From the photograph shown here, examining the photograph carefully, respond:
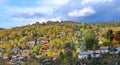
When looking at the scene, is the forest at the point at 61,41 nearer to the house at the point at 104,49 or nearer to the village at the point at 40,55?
the village at the point at 40,55

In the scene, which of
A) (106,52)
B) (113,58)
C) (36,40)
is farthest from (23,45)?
(113,58)

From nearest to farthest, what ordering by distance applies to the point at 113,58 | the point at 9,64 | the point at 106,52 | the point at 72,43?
the point at 113,58
the point at 106,52
the point at 9,64
the point at 72,43

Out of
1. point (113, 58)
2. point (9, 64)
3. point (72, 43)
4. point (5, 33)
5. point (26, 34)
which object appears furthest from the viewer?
point (5, 33)

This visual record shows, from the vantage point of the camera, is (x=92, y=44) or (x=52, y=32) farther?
(x=52, y=32)

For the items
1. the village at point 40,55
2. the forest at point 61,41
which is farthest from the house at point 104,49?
the forest at point 61,41

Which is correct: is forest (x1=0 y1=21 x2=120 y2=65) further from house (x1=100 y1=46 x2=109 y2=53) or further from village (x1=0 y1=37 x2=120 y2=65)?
house (x1=100 y1=46 x2=109 y2=53)

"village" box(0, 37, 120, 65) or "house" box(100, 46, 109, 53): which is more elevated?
"house" box(100, 46, 109, 53)

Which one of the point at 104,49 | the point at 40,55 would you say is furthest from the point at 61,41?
the point at 104,49

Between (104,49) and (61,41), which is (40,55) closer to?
(61,41)

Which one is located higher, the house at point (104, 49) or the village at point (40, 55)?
the house at point (104, 49)

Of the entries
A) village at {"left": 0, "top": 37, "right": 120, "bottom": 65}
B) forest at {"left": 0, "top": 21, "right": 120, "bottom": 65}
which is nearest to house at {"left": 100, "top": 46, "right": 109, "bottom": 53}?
village at {"left": 0, "top": 37, "right": 120, "bottom": 65}

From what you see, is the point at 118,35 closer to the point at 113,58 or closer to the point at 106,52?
the point at 106,52
